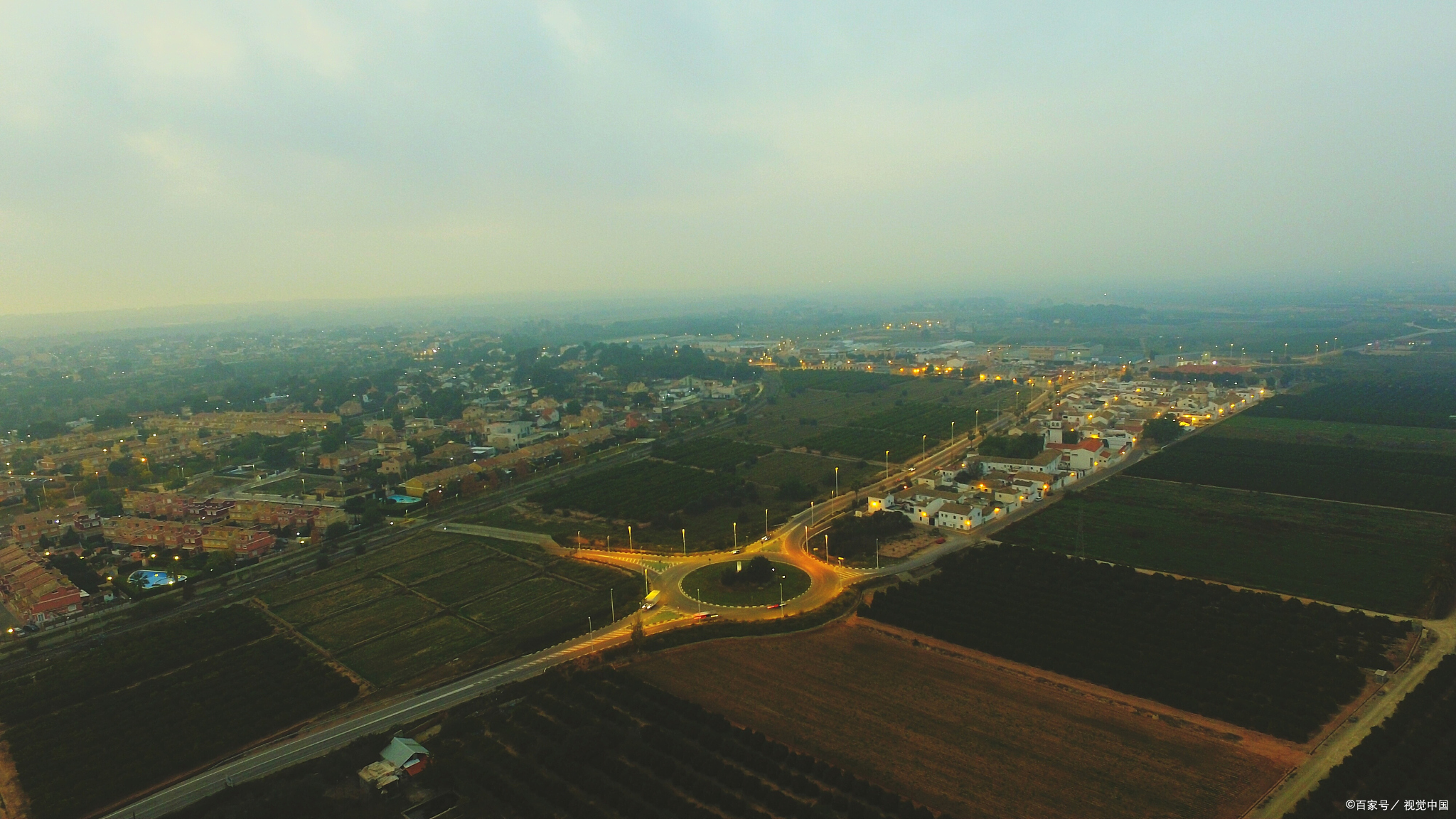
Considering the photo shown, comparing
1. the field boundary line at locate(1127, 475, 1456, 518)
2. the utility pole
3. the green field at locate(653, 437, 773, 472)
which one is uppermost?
the field boundary line at locate(1127, 475, 1456, 518)

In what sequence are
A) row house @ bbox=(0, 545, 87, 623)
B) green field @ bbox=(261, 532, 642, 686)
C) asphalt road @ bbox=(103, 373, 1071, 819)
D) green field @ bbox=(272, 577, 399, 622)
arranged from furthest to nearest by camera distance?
row house @ bbox=(0, 545, 87, 623)
green field @ bbox=(272, 577, 399, 622)
green field @ bbox=(261, 532, 642, 686)
asphalt road @ bbox=(103, 373, 1071, 819)

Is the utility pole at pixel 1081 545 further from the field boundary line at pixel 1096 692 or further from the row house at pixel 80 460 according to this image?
the row house at pixel 80 460

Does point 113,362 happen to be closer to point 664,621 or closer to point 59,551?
point 59,551

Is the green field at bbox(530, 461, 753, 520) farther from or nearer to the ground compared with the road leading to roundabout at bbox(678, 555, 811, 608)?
farther from the ground

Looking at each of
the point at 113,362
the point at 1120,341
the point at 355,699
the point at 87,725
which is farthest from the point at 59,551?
the point at 1120,341

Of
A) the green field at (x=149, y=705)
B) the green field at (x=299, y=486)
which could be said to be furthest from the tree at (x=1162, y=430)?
the green field at (x=299, y=486)

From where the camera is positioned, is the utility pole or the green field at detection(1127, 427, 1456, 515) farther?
the green field at detection(1127, 427, 1456, 515)

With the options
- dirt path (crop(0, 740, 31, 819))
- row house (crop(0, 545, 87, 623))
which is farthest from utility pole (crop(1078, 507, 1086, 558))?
row house (crop(0, 545, 87, 623))

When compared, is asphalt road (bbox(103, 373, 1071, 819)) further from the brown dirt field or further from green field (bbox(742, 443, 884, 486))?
green field (bbox(742, 443, 884, 486))
